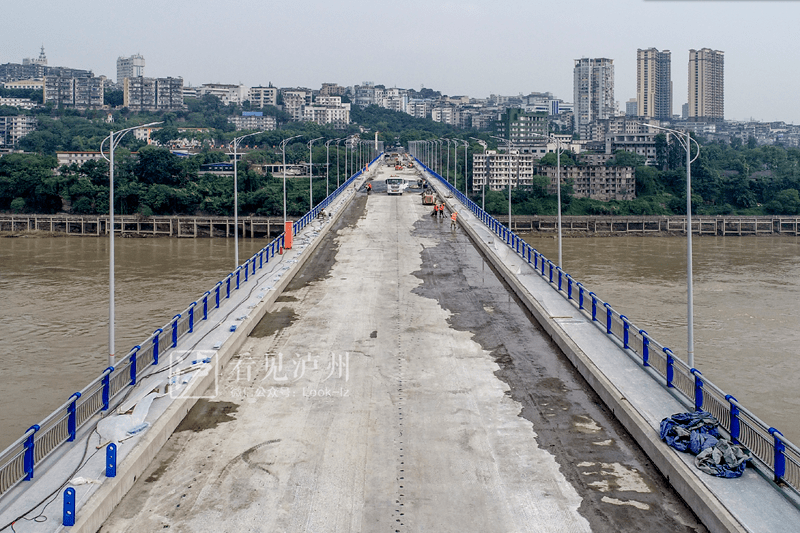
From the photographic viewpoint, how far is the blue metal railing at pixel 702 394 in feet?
34.4

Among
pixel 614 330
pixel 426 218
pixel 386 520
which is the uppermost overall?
pixel 426 218

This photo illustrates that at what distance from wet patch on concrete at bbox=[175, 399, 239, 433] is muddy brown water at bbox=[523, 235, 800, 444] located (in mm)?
13081

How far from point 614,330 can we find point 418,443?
321 inches

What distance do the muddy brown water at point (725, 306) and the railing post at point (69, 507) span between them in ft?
51.9

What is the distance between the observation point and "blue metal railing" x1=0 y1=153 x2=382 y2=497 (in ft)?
34.7

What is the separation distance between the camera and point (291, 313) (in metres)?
22.5

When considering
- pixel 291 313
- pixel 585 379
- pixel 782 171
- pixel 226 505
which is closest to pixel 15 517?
pixel 226 505

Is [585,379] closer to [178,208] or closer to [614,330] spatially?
[614,330]

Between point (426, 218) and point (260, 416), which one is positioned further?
point (426, 218)

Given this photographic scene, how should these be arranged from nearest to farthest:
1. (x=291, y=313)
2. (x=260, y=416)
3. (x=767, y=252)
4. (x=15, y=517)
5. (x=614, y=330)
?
(x=15, y=517) → (x=260, y=416) → (x=614, y=330) → (x=291, y=313) → (x=767, y=252)

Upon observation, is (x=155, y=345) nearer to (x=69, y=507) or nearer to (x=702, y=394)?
(x=69, y=507)

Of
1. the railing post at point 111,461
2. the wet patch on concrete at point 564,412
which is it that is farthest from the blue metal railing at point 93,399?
the wet patch on concrete at point 564,412

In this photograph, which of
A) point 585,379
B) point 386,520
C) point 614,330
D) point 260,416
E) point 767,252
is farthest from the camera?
point 767,252

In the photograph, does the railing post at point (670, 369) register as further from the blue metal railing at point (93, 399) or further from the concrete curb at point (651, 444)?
the blue metal railing at point (93, 399)
